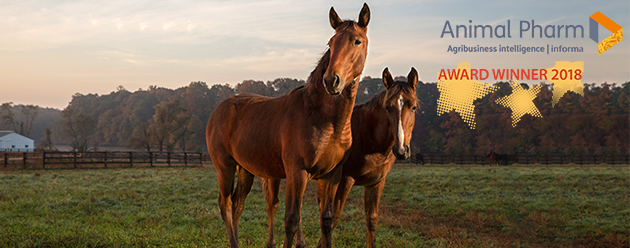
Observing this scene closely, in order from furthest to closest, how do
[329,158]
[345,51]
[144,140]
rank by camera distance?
[144,140], [329,158], [345,51]

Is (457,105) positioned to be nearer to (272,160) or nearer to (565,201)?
(565,201)

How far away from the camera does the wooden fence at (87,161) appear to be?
28156 millimetres

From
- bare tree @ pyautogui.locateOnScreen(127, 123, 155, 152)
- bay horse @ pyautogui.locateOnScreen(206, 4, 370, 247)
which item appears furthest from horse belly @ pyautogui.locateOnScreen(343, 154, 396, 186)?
bare tree @ pyautogui.locateOnScreen(127, 123, 155, 152)

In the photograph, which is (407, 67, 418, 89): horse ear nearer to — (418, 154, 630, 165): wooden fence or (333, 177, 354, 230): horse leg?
(333, 177, 354, 230): horse leg

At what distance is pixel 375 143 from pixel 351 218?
5.92 m

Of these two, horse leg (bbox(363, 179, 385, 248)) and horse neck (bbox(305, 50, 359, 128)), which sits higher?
horse neck (bbox(305, 50, 359, 128))

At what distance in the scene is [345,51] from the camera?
349 centimetres

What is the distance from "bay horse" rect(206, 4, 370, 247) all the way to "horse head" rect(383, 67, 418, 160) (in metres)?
0.71

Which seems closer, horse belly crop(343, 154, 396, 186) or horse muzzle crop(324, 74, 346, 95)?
horse muzzle crop(324, 74, 346, 95)

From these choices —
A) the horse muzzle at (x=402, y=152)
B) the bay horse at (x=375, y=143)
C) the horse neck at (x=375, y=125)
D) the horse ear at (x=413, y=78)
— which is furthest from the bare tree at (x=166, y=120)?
the horse muzzle at (x=402, y=152)

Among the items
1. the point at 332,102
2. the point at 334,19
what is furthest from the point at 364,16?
the point at 332,102

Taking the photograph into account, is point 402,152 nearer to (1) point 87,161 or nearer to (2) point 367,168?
(2) point 367,168

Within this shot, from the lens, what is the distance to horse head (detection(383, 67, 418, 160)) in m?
4.55

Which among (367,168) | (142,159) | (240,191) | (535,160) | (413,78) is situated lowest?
(535,160)
